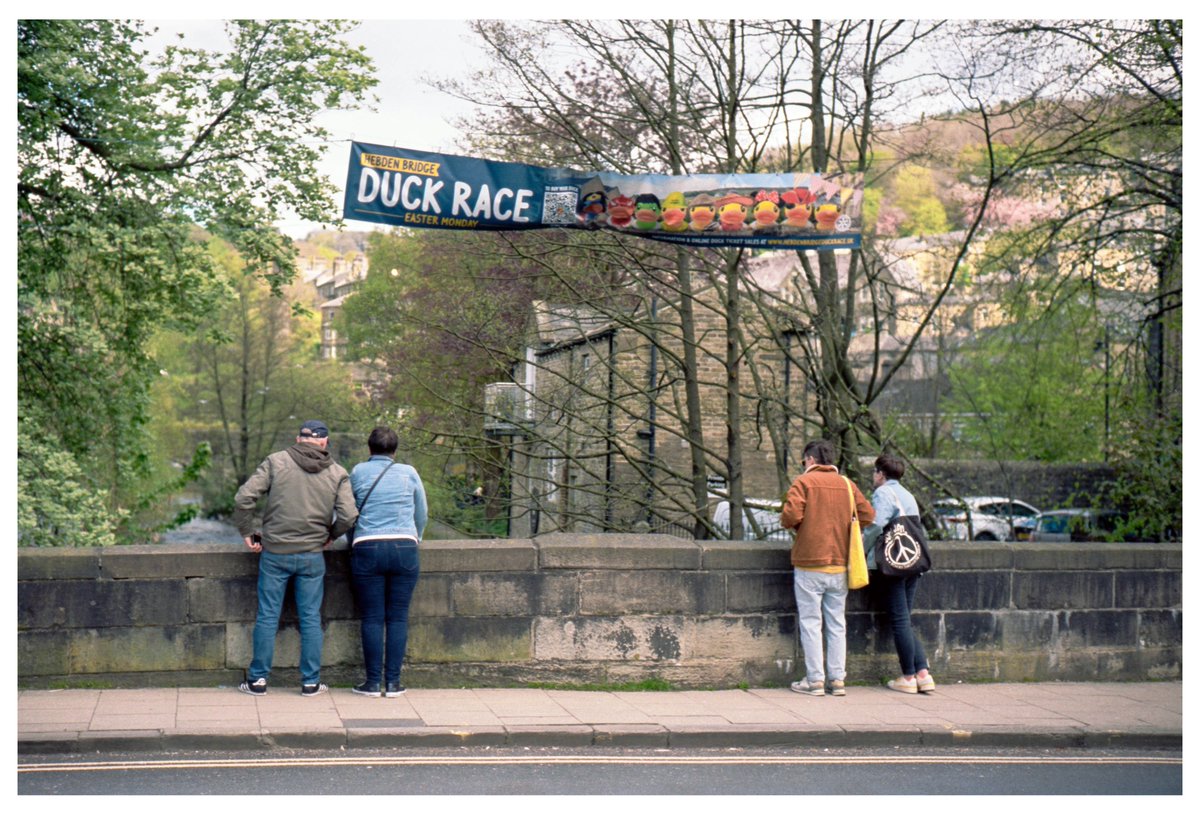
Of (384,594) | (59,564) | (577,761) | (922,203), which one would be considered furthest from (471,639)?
(922,203)

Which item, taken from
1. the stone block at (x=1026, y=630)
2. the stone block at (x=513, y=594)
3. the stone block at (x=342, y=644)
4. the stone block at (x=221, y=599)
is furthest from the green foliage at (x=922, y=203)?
the stone block at (x=221, y=599)

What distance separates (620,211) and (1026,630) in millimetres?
4881

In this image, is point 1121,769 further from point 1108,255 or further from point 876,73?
point 1108,255

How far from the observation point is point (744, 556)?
9.66 m

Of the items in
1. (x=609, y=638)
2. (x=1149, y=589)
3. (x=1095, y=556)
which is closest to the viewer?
(x=609, y=638)

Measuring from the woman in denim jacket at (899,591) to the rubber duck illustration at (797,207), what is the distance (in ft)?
8.47

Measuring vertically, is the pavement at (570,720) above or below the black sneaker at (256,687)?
below

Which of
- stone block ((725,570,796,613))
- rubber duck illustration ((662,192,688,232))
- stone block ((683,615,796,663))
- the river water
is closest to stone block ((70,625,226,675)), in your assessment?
stone block ((683,615,796,663))

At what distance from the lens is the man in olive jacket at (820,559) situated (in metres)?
9.25

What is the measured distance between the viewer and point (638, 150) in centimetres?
1666

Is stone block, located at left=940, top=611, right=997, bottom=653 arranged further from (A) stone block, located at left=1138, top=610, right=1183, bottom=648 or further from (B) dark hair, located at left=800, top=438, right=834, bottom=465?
(B) dark hair, located at left=800, top=438, right=834, bottom=465

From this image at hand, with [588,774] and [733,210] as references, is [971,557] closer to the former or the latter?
[733,210]

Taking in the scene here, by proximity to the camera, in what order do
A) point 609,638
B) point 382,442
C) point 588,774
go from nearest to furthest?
point 588,774 → point 382,442 → point 609,638

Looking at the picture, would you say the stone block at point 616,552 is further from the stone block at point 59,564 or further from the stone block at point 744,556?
the stone block at point 59,564
